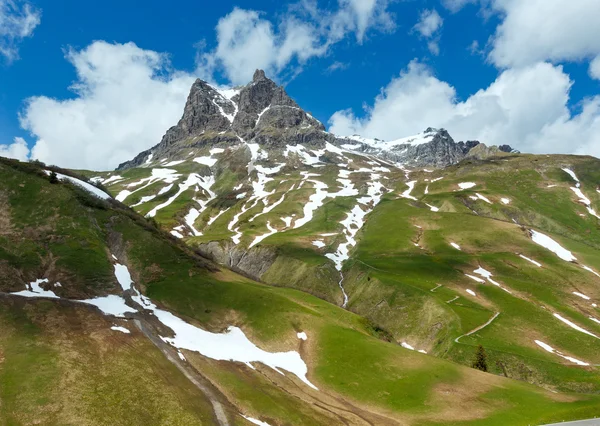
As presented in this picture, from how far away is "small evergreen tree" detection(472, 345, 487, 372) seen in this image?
219 ft

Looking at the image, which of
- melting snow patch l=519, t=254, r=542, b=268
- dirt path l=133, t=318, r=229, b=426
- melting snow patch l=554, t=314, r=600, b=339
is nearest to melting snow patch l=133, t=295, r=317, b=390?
dirt path l=133, t=318, r=229, b=426

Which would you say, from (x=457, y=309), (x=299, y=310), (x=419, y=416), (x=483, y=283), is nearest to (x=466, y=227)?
(x=483, y=283)

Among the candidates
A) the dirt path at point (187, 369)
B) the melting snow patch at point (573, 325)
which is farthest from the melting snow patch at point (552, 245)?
the dirt path at point (187, 369)

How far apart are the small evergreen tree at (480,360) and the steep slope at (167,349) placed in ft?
28.4

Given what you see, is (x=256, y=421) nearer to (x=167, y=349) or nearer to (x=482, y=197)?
(x=167, y=349)

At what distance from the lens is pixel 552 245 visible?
134m

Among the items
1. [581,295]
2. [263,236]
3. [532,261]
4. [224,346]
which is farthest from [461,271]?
[263,236]

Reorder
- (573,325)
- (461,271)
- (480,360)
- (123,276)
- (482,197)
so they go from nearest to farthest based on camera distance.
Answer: (123,276) → (480,360) → (573,325) → (461,271) → (482,197)

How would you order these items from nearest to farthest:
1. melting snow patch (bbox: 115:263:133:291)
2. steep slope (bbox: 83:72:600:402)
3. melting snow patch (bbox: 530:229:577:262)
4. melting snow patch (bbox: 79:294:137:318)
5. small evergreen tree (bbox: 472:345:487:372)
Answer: melting snow patch (bbox: 79:294:137:318) → melting snow patch (bbox: 115:263:133:291) → small evergreen tree (bbox: 472:345:487:372) → steep slope (bbox: 83:72:600:402) → melting snow patch (bbox: 530:229:577:262)

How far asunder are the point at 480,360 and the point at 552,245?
88681mm

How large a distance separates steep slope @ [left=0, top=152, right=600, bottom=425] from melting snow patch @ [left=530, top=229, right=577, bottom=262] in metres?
85.3

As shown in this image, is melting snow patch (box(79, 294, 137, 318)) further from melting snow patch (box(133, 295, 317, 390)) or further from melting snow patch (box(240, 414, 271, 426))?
melting snow patch (box(240, 414, 271, 426))

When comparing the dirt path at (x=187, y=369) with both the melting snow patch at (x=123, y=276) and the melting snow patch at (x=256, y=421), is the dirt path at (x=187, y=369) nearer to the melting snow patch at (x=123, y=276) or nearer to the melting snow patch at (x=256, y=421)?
the melting snow patch at (x=256, y=421)

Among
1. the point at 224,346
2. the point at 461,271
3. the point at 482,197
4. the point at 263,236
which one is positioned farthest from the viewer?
the point at 482,197
